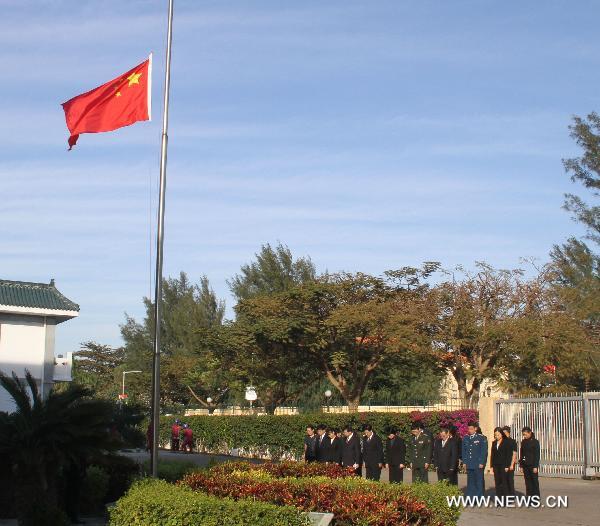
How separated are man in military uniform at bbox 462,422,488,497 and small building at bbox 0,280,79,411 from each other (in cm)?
1662

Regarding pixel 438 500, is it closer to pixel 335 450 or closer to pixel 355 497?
pixel 355 497

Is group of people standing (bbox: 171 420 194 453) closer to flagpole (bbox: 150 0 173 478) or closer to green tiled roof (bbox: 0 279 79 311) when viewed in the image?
green tiled roof (bbox: 0 279 79 311)

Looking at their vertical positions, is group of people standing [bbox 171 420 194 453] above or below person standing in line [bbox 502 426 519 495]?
below

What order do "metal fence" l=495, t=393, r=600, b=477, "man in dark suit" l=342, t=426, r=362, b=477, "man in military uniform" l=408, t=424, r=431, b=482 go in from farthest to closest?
1. "metal fence" l=495, t=393, r=600, b=477
2. "man in dark suit" l=342, t=426, r=362, b=477
3. "man in military uniform" l=408, t=424, r=431, b=482

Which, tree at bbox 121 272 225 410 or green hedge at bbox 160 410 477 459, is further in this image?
tree at bbox 121 272 225 410

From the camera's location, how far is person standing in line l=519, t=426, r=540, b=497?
17.8m

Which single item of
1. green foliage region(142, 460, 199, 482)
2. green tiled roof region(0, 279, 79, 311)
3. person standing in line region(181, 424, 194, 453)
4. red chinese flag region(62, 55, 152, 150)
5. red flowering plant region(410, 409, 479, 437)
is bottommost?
person standing in line region(181, 424, 194, 453)

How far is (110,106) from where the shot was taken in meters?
16.2

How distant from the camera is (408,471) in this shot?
97.6ft

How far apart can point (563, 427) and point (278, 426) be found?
13.1 meters

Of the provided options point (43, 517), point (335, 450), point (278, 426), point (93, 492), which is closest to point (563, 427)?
point (335, 450)

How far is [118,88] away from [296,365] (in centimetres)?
3462

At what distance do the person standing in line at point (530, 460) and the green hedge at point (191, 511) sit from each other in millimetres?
7786

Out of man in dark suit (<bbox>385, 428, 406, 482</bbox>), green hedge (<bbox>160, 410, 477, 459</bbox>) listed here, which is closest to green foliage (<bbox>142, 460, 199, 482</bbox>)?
man in dark suit (<bbox>385, 428, 406, 482</bbox>)
